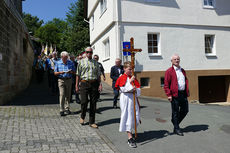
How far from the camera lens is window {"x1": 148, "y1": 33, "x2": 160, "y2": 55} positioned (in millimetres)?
13891

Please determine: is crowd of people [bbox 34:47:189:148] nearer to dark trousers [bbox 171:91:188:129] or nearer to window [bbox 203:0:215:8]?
dark trousers [bbox 171:91:188:129]

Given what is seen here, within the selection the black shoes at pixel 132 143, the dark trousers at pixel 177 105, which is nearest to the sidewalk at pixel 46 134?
the black shoes at pixel 132 143

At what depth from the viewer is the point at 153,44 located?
14.0 meters

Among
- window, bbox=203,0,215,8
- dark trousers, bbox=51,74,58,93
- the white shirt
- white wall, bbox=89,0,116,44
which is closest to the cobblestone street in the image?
the white shirt

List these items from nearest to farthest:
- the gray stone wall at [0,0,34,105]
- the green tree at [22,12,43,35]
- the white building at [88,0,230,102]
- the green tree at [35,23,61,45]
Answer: the gray stone wall at [0,0,34,105], the white building at [88,0,230,102], the green tree at [35,23,61,45], the green tree at [22,12,43,35]

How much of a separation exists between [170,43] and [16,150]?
39.1ft

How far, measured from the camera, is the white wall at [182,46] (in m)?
13.4

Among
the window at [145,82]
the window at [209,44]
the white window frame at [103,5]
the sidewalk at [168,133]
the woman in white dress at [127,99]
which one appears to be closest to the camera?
the sidewalk at [168,133]

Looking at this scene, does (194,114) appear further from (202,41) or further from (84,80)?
(202,41)

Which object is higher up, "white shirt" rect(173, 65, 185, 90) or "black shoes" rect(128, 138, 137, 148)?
"white shirt" rect(173, 65, 185, 90)

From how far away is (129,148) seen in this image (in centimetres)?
425

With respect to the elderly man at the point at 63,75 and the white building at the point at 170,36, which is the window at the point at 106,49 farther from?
the elderly man at the point at 63,75

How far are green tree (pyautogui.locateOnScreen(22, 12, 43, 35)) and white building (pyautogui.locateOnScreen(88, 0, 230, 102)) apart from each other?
159 ft

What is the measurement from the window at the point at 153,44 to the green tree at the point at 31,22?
5073 cm
